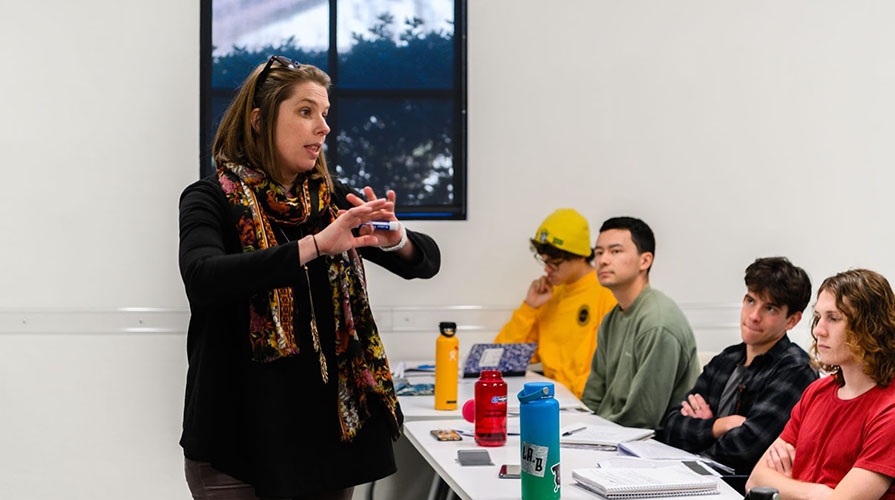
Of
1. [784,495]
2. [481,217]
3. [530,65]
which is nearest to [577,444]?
[784,495]

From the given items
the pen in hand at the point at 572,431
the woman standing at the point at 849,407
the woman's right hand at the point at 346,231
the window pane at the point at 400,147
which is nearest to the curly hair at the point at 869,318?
the woman standing at the point at 849,407

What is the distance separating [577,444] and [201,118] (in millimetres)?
2600

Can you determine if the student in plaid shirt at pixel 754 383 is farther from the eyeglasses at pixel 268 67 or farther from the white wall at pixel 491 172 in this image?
the white wall at pixel 491 172

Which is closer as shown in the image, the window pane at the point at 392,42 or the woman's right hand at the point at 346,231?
the woman's right hand at the point at 346,231

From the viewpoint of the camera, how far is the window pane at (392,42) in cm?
439

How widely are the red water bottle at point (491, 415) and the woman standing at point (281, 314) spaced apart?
62 centimetres

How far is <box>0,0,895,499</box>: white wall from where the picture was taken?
425 centimetres

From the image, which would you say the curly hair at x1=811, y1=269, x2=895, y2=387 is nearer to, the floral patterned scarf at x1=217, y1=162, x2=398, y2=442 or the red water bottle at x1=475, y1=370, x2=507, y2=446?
the red water bottle at x1=475, y1=370, x2=507, y2=446

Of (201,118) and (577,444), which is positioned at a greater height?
(201,118)

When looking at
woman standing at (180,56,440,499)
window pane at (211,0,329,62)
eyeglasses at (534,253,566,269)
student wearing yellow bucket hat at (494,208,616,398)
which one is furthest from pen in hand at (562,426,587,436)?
window pane at (211,0,329,62)

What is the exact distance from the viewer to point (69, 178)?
4258 millimetres

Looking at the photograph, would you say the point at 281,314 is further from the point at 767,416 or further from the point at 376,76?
the point at 376,76

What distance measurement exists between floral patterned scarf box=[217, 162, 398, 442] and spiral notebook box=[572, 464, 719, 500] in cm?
43

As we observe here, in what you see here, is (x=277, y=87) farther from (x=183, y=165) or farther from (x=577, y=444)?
(x=183, y=165)
